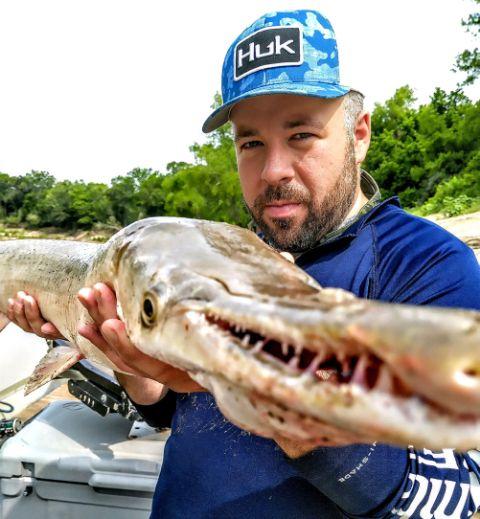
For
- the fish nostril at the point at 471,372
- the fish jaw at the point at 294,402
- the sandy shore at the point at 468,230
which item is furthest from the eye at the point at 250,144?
the sandy shore at the point at 468,230

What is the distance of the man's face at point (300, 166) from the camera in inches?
89.1

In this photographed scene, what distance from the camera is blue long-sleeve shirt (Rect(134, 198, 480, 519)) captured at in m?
1.39

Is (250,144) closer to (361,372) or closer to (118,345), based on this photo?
(118,345)

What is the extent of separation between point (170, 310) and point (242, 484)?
33.2 inches

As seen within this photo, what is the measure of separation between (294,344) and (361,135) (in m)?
1.95

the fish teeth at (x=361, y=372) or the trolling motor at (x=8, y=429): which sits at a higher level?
the fish teeth at (x=361, y=372)

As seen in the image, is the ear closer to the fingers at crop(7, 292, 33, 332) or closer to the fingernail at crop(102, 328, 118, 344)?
the fingernail at crop(102, 328, 118, 344)

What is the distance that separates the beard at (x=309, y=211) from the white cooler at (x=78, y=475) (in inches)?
64.3

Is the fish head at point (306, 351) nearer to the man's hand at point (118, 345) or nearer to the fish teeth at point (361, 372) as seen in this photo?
the fish teeth at point (361, 372)

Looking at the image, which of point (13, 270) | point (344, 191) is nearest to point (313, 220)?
point (344, 191)

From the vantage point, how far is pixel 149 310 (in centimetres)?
146

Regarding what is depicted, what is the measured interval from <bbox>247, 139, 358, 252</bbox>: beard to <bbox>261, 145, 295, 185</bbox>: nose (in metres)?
0.04

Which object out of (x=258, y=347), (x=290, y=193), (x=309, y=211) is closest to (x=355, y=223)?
(x=309, y=211)

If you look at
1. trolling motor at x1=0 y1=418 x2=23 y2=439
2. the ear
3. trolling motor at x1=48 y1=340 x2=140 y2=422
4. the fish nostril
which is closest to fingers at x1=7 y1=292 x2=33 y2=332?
trolling motor at x1=48 y1=340 x2=140 y2=422
